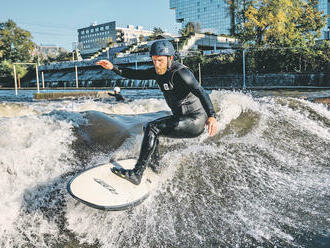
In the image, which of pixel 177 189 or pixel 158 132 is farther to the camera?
pixel 177 189

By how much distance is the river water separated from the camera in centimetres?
336

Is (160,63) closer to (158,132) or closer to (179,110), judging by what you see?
(179,110)

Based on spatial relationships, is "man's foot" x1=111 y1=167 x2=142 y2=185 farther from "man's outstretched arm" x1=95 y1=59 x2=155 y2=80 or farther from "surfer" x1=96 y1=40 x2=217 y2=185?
"man's outstretched arm" x1=95 y1=59 x2=155 y2=80

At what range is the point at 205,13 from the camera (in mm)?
112625

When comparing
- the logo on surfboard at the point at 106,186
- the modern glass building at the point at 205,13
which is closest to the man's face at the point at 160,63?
the logo on surfboard at the point at 106,186

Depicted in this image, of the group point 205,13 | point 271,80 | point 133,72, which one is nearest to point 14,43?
point 271,80

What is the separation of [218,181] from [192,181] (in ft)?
1.31

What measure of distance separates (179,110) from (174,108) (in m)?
0.10

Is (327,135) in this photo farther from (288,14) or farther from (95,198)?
(288,14)

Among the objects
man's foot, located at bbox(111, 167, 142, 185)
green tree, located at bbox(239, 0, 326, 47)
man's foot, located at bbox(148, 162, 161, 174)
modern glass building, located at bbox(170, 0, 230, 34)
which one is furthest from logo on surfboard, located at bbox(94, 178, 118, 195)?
modern glass building, located at bbox(170, 0, 230, 34)

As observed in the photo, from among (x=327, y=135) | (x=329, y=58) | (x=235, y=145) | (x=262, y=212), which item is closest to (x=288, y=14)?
(x=329, y=58)

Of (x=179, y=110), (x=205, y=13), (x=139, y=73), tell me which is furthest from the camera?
(x=205, y=13)

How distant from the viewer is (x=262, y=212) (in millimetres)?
3832

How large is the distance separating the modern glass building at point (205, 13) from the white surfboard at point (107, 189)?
109 meters
